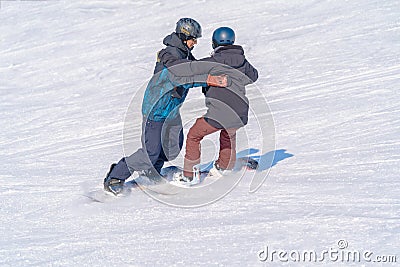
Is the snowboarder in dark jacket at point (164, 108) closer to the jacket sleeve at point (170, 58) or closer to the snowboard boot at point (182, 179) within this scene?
the jacket sleeve at point (170, 58)

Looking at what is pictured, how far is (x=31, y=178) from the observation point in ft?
22.3

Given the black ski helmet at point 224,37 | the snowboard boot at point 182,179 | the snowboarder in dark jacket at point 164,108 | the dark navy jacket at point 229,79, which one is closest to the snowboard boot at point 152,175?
the snowboarder in dark jacket at point 164,108

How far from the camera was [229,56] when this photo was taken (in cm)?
540

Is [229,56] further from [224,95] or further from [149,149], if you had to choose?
[149,149]

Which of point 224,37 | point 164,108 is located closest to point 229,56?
point 224,37

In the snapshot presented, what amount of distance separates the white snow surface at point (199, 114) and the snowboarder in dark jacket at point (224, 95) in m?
0.53

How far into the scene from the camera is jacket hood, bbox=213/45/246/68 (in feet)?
17.7

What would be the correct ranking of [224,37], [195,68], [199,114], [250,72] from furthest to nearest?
[199,114] < [250,72] < [224,37] < [195,68]

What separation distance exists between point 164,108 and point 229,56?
2.63ft

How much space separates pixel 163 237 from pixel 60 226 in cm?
100

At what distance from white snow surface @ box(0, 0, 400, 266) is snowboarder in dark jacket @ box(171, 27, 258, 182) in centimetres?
53

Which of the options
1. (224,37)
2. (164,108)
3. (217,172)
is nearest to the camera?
(224,37)

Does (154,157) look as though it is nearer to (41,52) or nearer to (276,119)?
(276,119)

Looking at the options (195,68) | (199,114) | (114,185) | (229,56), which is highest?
(199,114)
